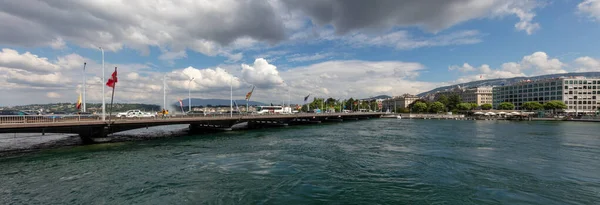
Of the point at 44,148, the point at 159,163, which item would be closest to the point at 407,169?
the point at 159,163

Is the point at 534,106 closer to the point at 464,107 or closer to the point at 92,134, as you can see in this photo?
the point at 464,107

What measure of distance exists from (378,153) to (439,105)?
7107 inches

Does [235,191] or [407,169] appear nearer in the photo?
[235,191]

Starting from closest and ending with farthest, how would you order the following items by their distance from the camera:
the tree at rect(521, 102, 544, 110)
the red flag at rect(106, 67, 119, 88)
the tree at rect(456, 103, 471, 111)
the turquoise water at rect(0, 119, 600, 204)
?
the turquoise water at rect(0, 119, 600, 204)
the red flag at rect(106, 67, 119, 88)
the tree at rect(521, 102, 544, 110)
the tree at rect(456, 103, 471, 111)

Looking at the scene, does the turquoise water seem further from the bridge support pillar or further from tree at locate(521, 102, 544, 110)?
tree at locate(521, 102, 544, 110)

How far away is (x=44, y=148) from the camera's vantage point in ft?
107

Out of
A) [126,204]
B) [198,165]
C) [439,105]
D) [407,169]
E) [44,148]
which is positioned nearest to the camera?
[126,204]

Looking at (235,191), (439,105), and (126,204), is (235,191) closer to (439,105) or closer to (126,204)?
(126,204)

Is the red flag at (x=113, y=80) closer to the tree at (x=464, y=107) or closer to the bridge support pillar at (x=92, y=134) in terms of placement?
the bridge support pillar at (x=92, y=134)

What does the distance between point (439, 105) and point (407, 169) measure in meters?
188

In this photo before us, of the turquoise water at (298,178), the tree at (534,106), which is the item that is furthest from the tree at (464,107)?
the turquoise water at (298,178)

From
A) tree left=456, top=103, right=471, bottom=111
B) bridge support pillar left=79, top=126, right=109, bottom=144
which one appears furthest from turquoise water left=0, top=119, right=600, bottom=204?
tree left=456, top=103, right=471, bottom=111

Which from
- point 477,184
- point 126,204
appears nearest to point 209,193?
point 126,204

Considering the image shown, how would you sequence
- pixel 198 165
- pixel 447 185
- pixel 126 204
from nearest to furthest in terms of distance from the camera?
pixel 126 204 → pixel 447 185 → pixel 198 165
